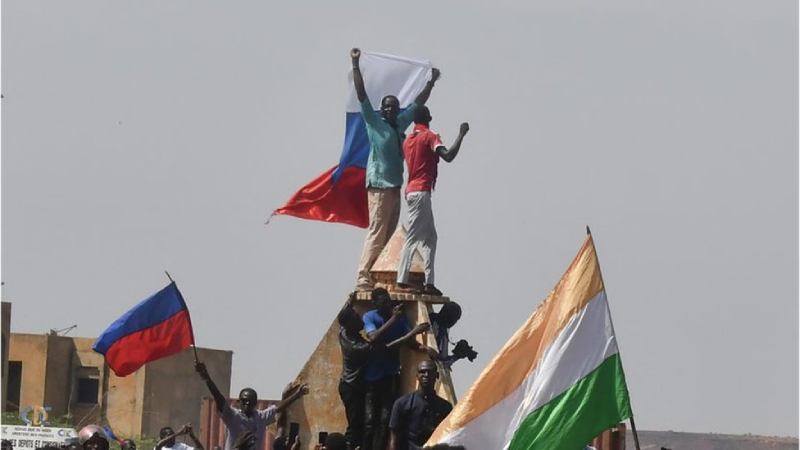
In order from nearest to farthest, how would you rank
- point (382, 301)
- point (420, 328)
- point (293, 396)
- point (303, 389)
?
1. point (420, 328)
2. point (382, 301)
3. point (293, 396)
4. point (303, 389)

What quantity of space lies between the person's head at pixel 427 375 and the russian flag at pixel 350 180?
15.2 feet

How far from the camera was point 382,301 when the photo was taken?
20.8 m

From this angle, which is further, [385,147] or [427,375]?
[385,147]

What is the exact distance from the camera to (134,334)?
23594mm

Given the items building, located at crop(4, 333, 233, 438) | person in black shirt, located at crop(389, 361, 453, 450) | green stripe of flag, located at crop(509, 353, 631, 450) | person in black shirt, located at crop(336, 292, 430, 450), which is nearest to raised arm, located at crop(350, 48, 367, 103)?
person in black shirt, located at crop(336, 292, 430, 450)

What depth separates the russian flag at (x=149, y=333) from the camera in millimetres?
23297

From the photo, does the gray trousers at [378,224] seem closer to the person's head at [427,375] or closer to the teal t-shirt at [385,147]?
the teal t-shirt at [385,147]

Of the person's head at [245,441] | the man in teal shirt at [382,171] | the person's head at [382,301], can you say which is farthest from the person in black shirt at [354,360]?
the person's head at [245,441]

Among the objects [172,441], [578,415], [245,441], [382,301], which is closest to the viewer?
[578,415]

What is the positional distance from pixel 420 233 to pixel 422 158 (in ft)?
2.30

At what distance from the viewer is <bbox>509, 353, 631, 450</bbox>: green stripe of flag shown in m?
17.1

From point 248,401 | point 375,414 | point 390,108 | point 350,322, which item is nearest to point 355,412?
point 375,414

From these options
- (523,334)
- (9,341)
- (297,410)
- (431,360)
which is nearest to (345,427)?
(297,410)

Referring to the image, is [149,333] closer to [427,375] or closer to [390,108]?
[390,108]
